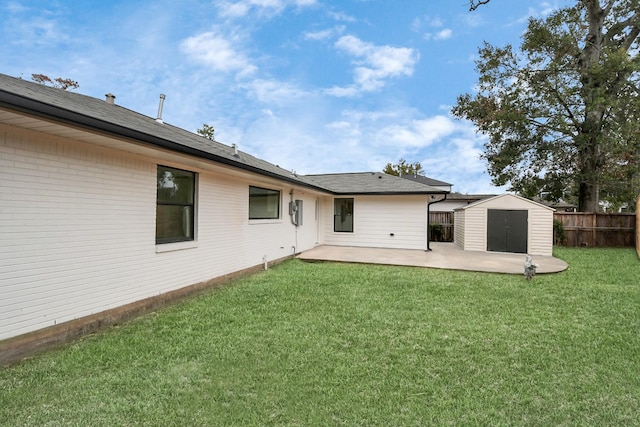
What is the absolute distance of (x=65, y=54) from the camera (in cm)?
1080

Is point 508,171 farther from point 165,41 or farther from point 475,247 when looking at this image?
point 165,41

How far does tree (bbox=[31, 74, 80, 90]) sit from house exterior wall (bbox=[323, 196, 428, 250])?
18.1m

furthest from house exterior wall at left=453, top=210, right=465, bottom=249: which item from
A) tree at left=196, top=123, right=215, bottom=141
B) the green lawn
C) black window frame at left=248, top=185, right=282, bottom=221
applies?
tree at left=196, top=123, right=215, bottom=141

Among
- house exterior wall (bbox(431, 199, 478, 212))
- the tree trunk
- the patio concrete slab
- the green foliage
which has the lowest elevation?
the patio concrete slab

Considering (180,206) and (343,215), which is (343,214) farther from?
(180,206)

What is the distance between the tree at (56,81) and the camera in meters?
17.5

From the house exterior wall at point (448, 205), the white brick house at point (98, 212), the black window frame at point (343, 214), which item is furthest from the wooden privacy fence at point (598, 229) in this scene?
the white brick house at point (98, 212)

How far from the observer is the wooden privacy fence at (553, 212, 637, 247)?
13.5 metres

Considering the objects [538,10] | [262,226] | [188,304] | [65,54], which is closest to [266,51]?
[65,54]

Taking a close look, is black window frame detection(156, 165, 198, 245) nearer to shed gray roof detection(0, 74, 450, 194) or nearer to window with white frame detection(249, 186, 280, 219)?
shed gray roof detection(0, 74, 450, 194)

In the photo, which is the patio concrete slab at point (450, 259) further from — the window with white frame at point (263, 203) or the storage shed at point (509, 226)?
the window with white frame at point (263, 203)

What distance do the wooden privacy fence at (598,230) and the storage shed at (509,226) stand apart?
4.25m

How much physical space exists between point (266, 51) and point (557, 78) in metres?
13.8

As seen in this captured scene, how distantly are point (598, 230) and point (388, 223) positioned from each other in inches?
380
